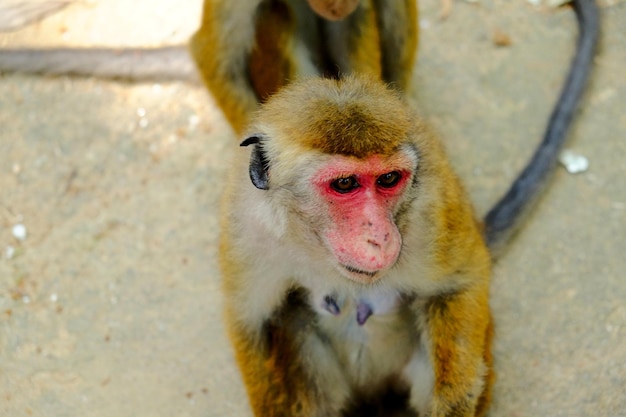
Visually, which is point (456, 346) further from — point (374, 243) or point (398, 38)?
point (398, 38)

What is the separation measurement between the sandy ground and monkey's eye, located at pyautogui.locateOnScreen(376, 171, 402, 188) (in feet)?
5.10

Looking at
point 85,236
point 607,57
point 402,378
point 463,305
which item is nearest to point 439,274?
point 463,305

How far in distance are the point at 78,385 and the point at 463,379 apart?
1.89m

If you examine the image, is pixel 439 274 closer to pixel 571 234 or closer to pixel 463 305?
pixel 463 305

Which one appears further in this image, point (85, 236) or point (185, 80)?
point (185, 80)

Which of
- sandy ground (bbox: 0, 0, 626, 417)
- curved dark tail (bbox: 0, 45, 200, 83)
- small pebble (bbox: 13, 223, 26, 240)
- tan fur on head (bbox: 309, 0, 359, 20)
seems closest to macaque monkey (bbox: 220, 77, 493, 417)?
sandy ground (bbox: 0, 0, 626, 417)

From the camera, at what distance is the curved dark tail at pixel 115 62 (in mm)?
5051

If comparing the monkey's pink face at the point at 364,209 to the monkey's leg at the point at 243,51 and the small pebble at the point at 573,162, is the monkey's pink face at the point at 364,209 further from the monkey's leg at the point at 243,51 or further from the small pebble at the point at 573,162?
the small pebble at the point at 573,162

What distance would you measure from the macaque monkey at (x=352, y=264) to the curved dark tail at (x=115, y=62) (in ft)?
6.98

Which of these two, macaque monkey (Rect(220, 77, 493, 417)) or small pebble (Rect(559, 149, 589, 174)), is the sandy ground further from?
macaque monkey (Rect(220, 77, 493, 417))

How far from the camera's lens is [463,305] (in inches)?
120

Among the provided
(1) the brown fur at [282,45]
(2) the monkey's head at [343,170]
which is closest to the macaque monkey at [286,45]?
(1) the brown fur at [282,45]

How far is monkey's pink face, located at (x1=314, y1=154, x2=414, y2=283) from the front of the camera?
98.2 inches

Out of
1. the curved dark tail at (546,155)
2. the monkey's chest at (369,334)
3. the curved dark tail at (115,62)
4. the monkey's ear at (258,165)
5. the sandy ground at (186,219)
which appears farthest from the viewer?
the curved dark tail at (115,62)
